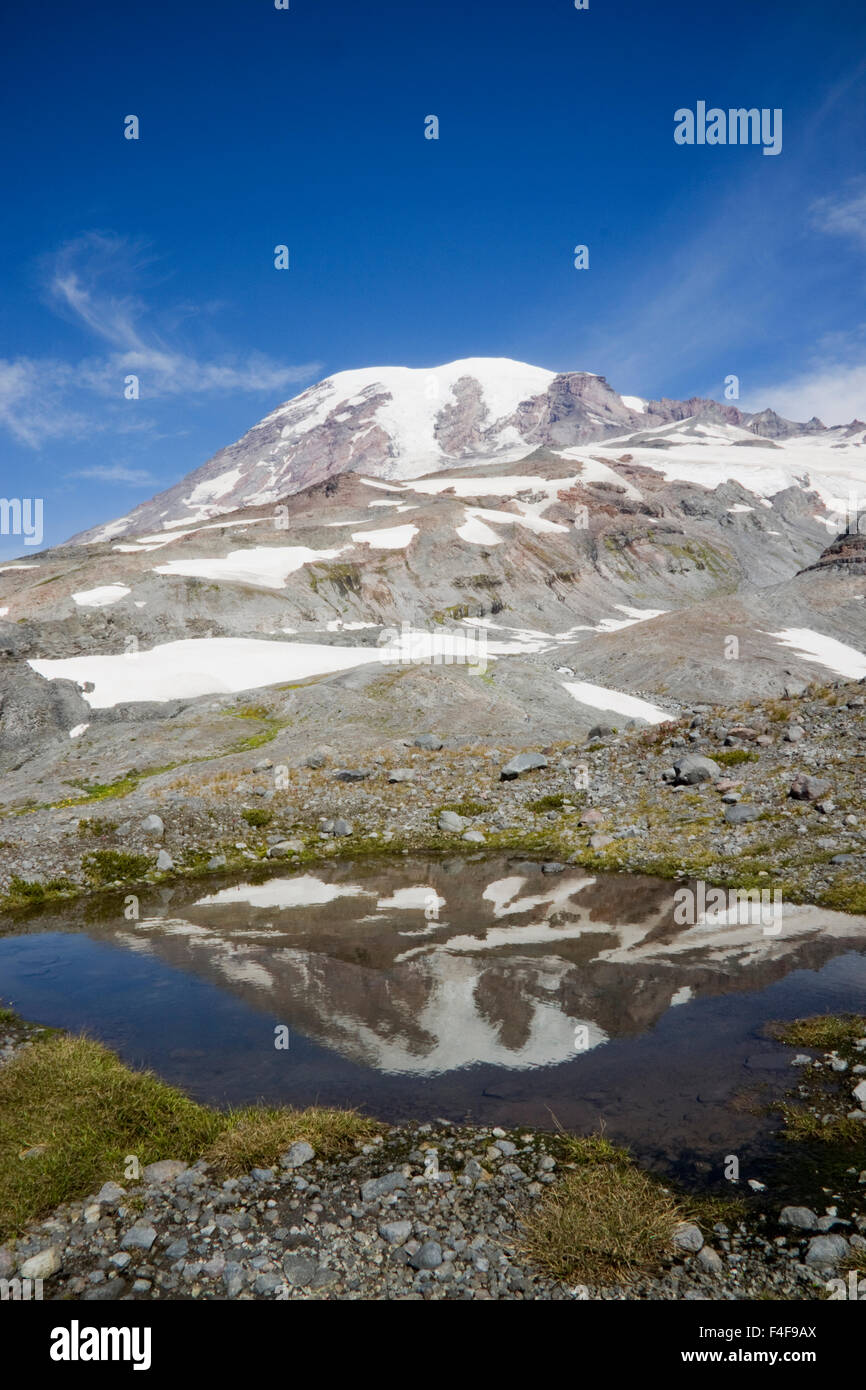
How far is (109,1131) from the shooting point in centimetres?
970

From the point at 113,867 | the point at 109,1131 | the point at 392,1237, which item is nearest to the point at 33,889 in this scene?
the point at 113,867

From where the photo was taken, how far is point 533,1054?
11.8 metres

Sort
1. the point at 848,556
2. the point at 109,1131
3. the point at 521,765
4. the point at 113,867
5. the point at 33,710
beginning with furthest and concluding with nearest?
the point at 848,556 < the point at 33,710 < the point at 521,765 < the point at 113,867 < the point at 109,1131

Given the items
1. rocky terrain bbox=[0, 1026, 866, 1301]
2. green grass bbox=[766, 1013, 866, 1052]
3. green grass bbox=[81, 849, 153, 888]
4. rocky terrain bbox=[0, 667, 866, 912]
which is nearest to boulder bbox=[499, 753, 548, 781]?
rocky terrain bbox=[0, 667, 866, 912]

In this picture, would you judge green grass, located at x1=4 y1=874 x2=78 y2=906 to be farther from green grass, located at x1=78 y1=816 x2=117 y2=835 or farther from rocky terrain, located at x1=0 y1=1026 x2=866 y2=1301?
rocky terrain, located at x1=0 y1=1026 x2=866 y2=1301

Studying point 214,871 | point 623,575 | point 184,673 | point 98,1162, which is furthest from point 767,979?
point 623,575

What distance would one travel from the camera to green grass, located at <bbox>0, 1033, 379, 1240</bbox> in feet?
28.3

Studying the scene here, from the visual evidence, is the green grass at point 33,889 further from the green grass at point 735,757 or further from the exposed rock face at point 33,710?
the green grass at point 735,757

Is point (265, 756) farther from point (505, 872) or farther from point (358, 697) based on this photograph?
point (505, 872)

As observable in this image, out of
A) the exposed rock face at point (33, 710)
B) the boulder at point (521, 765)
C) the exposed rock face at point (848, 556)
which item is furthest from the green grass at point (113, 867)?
the exposed rock face at point (848, 556)

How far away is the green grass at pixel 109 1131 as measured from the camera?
8641 millimetres

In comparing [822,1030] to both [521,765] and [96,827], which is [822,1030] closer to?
[521,765]

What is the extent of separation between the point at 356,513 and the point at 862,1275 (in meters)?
147

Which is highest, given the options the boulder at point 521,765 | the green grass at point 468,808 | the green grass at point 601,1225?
the boulder at point 521,765
